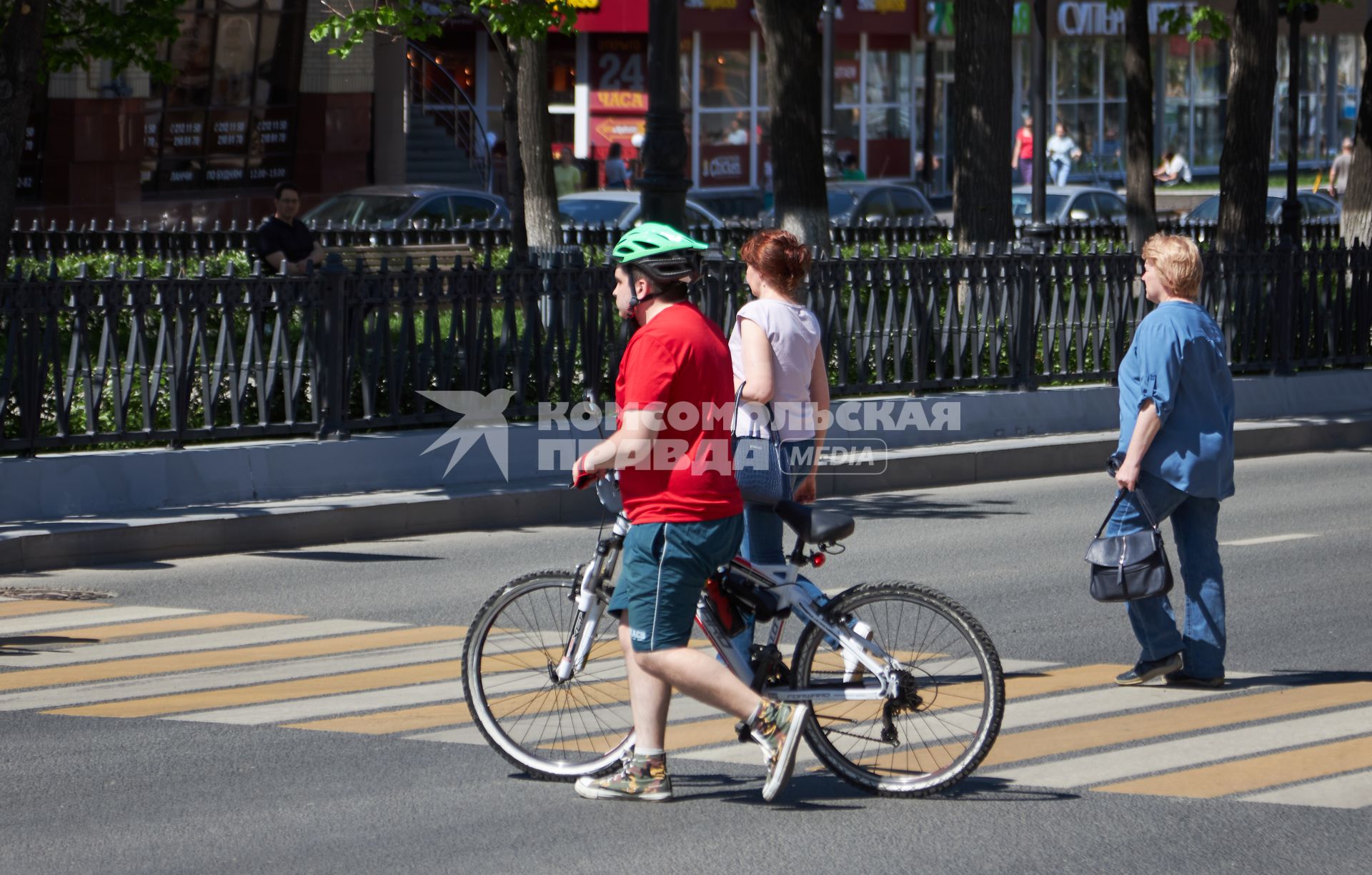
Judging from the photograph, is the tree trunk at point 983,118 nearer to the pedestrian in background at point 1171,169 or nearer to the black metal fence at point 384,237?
the black metal fence at point 384,237

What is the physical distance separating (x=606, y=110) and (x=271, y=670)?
3747 cm

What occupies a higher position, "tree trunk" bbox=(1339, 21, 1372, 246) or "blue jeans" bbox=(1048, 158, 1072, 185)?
"blue jeans" bbox=(1048, 158, 1072, 185)

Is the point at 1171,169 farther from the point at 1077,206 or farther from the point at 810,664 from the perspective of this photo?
the point at 810,664

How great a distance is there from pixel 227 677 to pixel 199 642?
31.4 inches

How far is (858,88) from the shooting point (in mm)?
49719

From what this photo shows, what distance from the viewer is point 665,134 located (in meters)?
14.4

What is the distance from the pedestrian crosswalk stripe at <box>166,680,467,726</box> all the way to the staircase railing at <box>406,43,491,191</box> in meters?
33.9

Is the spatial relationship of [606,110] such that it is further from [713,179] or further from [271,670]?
[271,670]

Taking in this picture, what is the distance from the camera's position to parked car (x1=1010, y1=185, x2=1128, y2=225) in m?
32.2

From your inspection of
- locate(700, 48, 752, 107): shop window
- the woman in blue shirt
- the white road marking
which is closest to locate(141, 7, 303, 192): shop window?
locate(700, 48, 752, 107): shop window

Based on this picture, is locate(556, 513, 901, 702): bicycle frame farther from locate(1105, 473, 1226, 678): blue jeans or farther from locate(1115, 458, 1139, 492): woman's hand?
locate(1105, 473, 1226, 678): blue jeans

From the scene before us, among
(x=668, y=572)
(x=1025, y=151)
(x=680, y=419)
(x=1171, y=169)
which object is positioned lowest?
(x=668, y=572)

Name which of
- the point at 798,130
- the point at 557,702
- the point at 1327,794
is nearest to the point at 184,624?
the point at 557,702

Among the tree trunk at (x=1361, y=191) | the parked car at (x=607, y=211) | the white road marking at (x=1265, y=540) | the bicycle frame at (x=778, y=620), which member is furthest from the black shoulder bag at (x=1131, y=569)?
the parked car at (x=607, y=211)
